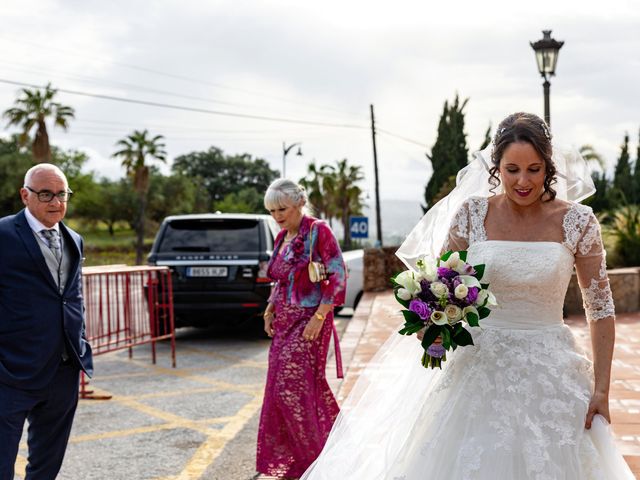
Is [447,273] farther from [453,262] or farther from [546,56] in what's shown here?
[546,56]

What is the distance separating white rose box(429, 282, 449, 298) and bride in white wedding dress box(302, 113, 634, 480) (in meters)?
0.28

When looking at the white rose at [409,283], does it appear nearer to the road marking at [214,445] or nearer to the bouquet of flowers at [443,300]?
the bouquet of flowers at [443,300]

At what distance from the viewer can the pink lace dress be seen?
479 cm

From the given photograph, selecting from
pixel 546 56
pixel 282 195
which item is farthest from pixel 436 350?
pixel 546 56

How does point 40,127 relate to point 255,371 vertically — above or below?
above

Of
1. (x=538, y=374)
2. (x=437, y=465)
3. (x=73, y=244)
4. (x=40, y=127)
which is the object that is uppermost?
(x=40, y=127)

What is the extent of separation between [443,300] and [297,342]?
7.14ft

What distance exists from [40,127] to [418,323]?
38196mm

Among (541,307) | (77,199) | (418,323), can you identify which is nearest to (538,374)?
(541,307)

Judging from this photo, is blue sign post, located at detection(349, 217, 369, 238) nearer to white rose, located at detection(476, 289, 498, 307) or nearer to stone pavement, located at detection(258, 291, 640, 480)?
stone pavement, located at detection(258, 291, 640, 480)

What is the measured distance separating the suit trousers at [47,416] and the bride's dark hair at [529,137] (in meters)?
2.37

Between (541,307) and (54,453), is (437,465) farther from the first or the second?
(54,453)

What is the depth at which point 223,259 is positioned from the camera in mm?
10227

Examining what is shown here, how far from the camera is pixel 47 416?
397 cm
